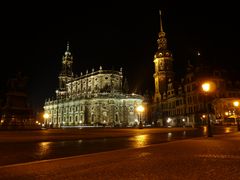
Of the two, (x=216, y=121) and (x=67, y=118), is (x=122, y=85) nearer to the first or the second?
(x=67, y=118)

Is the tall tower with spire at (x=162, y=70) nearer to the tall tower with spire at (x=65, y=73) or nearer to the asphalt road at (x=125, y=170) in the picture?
the tall tower with spire at (x=65, y=73)

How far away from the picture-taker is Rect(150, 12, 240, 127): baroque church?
63.7m

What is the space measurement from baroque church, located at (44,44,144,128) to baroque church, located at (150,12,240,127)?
37.9ft

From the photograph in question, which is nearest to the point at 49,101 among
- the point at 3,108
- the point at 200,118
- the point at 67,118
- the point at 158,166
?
the point at 67,118

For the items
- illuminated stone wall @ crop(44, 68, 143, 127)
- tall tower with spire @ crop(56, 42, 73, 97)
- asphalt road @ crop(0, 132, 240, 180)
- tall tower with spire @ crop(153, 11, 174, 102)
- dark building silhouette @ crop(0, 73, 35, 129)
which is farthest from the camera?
tall tower with spire @ crop(56, 42, 73, 97)

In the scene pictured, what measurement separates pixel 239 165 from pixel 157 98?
86638mm

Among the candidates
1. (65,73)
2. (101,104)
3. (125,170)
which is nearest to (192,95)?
(101,104)

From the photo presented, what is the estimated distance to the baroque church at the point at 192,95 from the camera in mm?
63656

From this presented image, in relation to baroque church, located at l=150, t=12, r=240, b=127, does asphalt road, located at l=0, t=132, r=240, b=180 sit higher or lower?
lower

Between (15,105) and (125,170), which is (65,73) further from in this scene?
(125,170)

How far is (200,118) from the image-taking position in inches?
2685

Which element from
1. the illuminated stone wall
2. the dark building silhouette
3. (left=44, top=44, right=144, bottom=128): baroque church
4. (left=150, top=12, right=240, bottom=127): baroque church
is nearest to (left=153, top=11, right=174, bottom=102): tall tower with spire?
(left=150, top=12, right=240, bottom=127): baroque church

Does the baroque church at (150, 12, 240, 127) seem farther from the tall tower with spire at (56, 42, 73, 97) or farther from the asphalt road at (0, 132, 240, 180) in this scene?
the tall tower with spire at (56, 42, 73, 97)

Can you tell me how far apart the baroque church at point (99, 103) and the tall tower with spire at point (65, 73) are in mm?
6347
